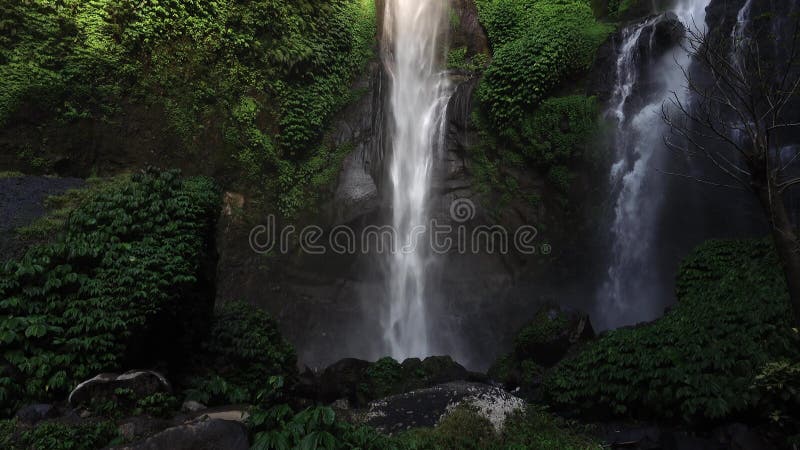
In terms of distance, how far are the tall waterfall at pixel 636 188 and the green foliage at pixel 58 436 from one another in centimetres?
1516

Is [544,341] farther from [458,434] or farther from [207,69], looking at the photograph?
[207,69]

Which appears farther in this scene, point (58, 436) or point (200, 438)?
point (58, 436)

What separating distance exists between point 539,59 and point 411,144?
6122 millimetres

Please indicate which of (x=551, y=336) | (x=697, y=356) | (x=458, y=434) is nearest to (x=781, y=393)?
(x=697, y=356)

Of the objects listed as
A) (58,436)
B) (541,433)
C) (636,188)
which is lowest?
(541,433)

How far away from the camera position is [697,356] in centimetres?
691

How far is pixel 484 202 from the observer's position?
18047 mm

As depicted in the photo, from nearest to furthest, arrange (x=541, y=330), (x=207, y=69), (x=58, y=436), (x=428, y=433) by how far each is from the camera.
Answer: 1. (x=58, y=436)
2. (x=428, y=433)
3. (x=541, y=330)
4. (x=207, y=69)

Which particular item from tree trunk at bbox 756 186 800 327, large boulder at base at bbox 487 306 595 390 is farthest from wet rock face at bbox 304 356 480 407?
tree trunk at bbox 756 186 800 327

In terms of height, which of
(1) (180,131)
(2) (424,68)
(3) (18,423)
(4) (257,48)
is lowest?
(3) (18,423)

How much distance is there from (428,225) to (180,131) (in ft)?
32.2

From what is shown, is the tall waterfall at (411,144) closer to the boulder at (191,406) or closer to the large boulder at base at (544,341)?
the large boulder at base at (544,341)

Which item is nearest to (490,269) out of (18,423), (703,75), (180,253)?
(703,75)

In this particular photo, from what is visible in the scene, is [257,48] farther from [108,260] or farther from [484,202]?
[108,260]
